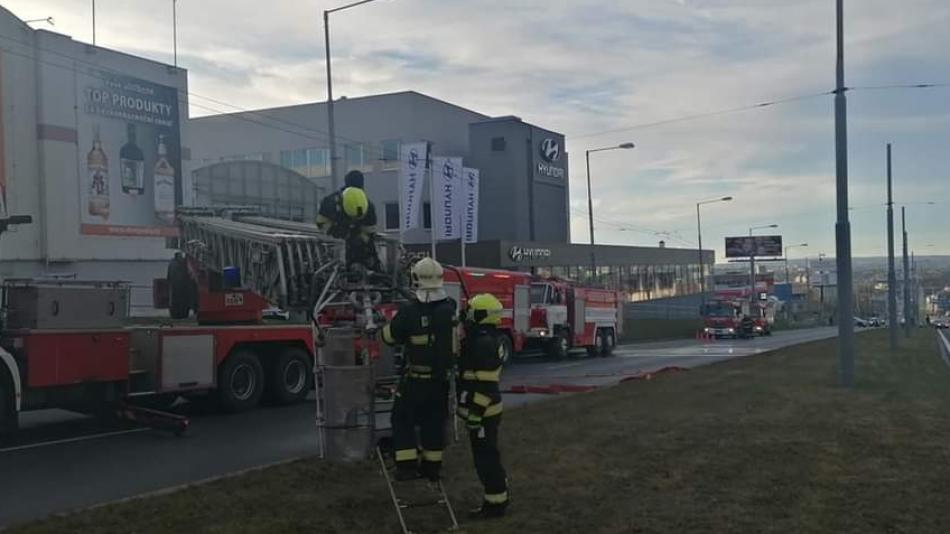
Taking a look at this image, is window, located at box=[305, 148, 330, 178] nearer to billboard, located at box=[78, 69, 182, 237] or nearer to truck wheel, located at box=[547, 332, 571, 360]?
billboard, located at box=[78, 69, 182, 237]

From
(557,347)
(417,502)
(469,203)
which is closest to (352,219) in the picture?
(417,502)

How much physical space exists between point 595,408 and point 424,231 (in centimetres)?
3878

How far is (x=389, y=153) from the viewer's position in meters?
54.9

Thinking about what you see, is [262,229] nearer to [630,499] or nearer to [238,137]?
[630,499]

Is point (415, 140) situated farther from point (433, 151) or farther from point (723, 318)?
point (723, 318)

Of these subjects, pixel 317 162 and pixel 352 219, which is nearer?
pixel 352 219

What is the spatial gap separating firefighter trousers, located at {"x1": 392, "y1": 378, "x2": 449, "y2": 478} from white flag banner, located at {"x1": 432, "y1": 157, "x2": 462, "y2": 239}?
31.5 m

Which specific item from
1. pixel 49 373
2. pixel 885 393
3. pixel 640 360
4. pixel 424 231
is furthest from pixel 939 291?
pixel 49 373

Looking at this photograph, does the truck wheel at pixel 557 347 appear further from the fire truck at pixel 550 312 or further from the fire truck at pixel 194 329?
the fire truck at pixel 194 329

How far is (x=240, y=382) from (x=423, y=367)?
26.5ft

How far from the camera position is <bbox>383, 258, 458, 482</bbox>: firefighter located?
23.1 ft

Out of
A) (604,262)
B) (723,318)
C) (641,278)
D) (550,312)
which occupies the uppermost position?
(604,262)

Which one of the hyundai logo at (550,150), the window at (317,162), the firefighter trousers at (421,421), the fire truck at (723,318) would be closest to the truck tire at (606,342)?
the fire truck at (723,318)

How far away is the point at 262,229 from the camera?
1271 centimetres
